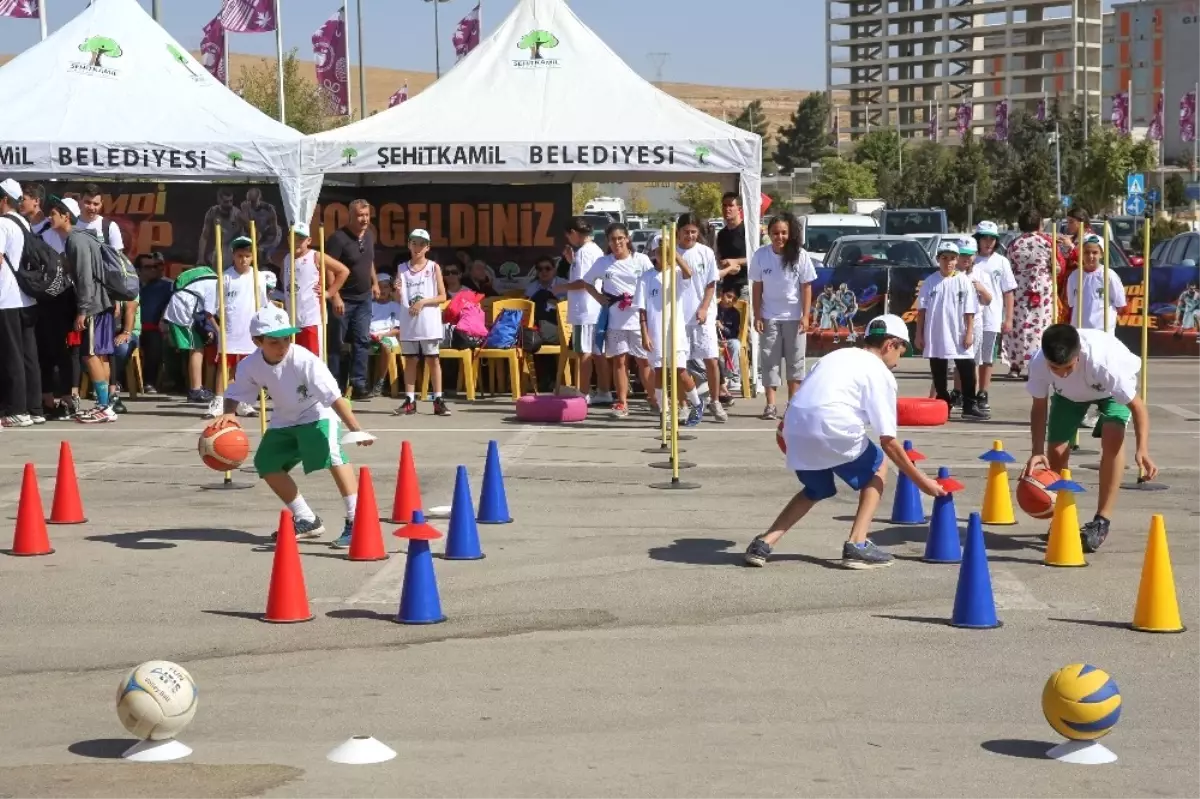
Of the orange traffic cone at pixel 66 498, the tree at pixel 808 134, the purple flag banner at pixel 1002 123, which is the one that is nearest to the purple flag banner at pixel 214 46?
the orange traffic cone at pixel 66 498

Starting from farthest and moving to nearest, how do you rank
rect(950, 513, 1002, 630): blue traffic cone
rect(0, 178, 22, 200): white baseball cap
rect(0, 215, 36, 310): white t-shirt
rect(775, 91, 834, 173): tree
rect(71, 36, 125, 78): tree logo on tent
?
1. rect(775, 91, 834, 173): tree
2. rect(71, 36, 125, 78): tree logo on tent
3. rect(0, 178, 22, 200): white baseball cap
4. rect(0, 215, 36, 310): white t-shirt
5. rect(950, 513, 1002, 630): blue traffic cone

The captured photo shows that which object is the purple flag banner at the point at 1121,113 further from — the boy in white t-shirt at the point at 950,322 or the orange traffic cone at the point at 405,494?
the orange traffic cone at the point at 405,494

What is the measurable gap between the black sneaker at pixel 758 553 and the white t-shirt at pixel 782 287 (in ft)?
23.1

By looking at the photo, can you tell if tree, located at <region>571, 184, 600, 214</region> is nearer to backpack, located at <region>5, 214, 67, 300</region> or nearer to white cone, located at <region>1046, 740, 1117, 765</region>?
backpack, located at <region>5, 214, 67, 300</region>

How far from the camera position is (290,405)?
1015cm

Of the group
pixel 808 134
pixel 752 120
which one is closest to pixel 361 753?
pixel 752 120

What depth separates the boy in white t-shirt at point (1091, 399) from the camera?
9812mm

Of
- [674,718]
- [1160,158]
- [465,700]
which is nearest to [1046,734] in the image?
[674,718]

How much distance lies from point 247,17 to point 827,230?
43.8 ft

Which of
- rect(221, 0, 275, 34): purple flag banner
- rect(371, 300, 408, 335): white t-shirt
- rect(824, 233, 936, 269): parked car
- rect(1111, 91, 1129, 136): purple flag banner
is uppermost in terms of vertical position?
rect(1111, 91, 1129, 136): purple flag banner

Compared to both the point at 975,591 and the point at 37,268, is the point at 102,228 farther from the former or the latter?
the point at 975,591

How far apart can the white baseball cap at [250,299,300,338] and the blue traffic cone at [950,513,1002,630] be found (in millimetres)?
3950

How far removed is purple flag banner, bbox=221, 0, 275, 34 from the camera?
38938mm

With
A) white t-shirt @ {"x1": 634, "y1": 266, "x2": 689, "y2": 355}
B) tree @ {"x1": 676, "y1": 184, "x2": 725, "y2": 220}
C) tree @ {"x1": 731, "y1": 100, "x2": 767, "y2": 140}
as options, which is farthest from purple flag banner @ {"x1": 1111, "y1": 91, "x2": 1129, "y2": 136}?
white t-shirt @ {"x1": 634, "y1": 266, "x2": 689, "y2": 355}
